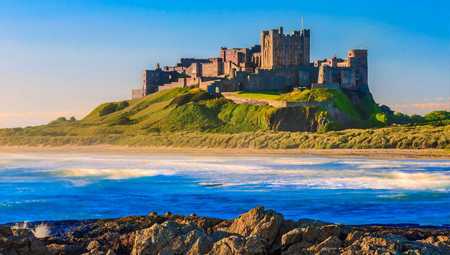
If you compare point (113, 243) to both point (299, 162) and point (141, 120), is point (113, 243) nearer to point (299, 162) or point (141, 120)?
point (299, 162)

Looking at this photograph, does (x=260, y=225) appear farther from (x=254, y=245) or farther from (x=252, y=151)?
(x=252, y=151)

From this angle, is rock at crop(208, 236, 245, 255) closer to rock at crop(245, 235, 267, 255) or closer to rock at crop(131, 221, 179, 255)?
rock at crop(245, 235, 267, 255)

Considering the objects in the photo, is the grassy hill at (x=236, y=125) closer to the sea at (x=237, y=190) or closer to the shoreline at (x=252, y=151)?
the shoreline at (x=252, y=151)

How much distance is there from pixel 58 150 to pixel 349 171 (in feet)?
147

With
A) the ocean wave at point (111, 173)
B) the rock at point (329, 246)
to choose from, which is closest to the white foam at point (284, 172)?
the ocean wave at point (111, 173)

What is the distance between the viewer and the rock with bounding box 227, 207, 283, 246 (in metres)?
17.1

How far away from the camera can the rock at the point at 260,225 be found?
17.1 m

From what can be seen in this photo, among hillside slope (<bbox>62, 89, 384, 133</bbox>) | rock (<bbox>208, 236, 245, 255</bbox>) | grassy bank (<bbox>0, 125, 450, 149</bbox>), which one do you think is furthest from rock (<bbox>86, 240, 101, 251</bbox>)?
hillside slope (<bbox>62, 89, 384, 133</bbox>)

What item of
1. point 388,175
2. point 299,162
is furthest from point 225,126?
point 388,175

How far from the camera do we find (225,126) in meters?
89.6

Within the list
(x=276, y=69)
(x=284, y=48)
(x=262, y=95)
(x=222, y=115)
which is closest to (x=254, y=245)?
(x=222, y=115)

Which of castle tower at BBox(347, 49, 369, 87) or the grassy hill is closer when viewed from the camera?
the grassy hill

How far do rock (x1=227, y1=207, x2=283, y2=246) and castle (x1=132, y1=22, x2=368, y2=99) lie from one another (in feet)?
262

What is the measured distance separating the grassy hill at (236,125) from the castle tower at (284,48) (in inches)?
273
